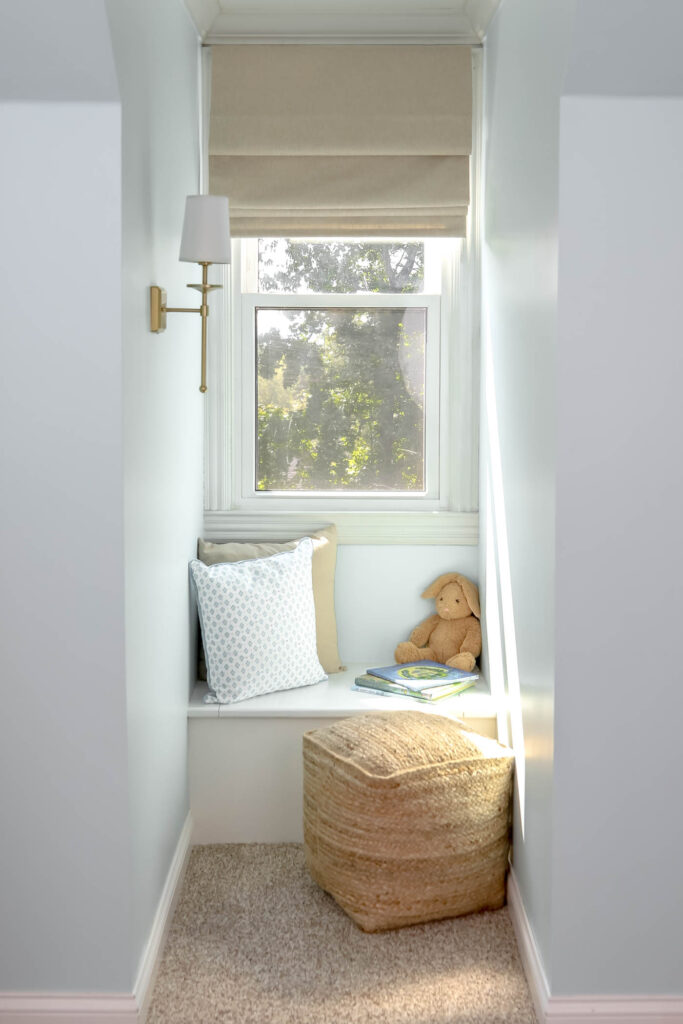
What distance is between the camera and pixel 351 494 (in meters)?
3.35

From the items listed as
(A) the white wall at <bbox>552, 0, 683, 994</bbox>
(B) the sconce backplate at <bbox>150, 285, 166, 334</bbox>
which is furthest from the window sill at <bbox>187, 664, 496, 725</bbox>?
Result: (B) the sconce backplate at <bbox>150, 285, 166, 334</bbox>

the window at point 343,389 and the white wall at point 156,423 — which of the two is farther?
the window at point 343,389

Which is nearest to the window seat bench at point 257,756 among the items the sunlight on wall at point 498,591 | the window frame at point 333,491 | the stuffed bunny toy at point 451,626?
the sunlight on wall at point 498,591

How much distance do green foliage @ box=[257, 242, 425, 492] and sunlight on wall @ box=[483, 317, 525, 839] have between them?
33 cm

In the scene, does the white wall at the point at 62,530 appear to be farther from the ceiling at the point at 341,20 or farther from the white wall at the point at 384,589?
the white wall at the point at 384,589

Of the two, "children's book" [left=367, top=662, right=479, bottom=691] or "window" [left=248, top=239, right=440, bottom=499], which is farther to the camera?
"window" [left=248, top=239, right=440, bottom=499]

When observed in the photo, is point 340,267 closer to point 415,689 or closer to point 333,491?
point 333,491

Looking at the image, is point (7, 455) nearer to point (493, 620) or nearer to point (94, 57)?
point (94, 57)

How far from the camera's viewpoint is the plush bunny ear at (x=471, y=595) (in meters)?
3.23

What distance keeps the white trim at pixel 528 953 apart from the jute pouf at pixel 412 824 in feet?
0.15

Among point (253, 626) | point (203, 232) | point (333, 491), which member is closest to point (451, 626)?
point (333, 491)

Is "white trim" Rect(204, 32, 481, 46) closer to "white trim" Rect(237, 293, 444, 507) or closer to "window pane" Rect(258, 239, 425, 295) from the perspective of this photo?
"window pane" Rect(258, 239, 425, 295)

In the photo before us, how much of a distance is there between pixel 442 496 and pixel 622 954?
63.9 inches

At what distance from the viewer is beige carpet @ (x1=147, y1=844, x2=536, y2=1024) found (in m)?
2.14
